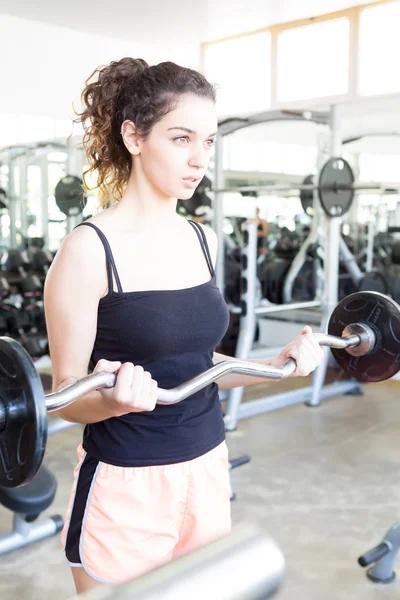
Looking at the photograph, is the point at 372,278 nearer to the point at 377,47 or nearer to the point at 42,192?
the point at 377,47

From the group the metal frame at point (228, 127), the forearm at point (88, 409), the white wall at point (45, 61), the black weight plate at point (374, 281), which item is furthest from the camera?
the white wall at point (45, 61)

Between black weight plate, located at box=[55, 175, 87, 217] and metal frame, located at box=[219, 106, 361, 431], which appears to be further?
black weight plate, located at box=[55, 175, 87, 217]

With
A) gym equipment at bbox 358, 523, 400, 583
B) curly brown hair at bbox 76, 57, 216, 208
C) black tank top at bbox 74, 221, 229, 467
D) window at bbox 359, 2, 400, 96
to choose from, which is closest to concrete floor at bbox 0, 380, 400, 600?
gym equipment at bbox 358, 523, 400, 583

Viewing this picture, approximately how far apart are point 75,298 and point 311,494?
1959 mm

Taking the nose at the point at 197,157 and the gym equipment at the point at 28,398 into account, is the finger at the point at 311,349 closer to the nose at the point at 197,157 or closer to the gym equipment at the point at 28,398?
the gym equipment at the point at 28,398

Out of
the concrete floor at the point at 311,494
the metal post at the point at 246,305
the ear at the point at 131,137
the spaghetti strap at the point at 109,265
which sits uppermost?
the ear at the point at 131,137

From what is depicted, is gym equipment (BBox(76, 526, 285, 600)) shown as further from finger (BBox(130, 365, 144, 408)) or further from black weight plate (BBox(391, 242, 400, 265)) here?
black weight plate (BBox(391, 242, 400, 265))

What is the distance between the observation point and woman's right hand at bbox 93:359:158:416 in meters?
0.66

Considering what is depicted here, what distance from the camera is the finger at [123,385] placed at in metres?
0.66

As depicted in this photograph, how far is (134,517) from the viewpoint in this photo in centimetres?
91

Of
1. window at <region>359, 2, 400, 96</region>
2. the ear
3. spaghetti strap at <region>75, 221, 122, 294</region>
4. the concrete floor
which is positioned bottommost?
the concrete floor

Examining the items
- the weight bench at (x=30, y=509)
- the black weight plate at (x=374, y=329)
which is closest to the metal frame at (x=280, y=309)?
the weight bench at (x=30, y=509)

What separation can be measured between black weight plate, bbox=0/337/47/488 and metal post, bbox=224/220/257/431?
2697 mm

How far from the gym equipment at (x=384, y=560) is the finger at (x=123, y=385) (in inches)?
62.2
